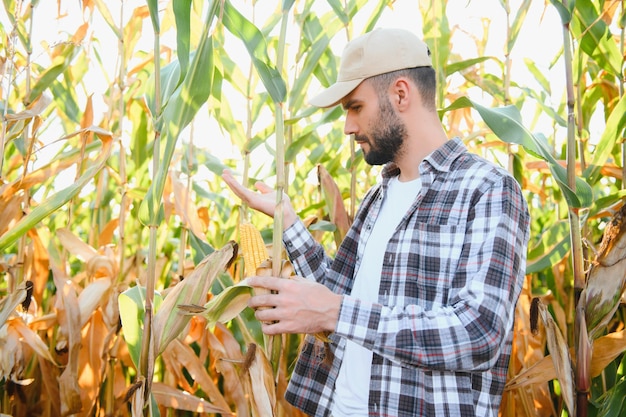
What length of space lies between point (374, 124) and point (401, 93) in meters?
0.10

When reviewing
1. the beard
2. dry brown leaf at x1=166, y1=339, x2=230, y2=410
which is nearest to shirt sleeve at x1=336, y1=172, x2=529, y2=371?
the beard

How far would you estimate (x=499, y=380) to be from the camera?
1450 millimetres

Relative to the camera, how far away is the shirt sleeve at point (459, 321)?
48.6 inches

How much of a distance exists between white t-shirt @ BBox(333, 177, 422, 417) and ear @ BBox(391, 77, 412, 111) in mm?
202

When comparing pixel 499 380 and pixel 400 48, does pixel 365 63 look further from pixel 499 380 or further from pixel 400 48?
pixel 499 380

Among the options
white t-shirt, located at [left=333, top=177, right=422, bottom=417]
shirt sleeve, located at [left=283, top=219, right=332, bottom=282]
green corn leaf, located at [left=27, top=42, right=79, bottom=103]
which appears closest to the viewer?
white t-shirt, located at [left=333, top=177, right=422, bottom=417]

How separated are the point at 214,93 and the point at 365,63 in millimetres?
697

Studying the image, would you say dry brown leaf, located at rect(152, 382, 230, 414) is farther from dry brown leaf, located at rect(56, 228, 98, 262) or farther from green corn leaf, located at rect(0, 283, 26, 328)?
dry brown leaf, located at rect(56, 228, 98, 262)

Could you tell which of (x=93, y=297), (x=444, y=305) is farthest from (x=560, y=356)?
(x=93, y=297)

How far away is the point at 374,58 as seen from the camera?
1570mm

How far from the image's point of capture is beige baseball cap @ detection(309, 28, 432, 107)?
1.56 meters

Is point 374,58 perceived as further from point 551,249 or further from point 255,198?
point 551,249

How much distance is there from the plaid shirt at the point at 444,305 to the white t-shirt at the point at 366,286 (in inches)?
2.2

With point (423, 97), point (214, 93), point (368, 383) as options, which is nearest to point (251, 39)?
point (423, 97)
